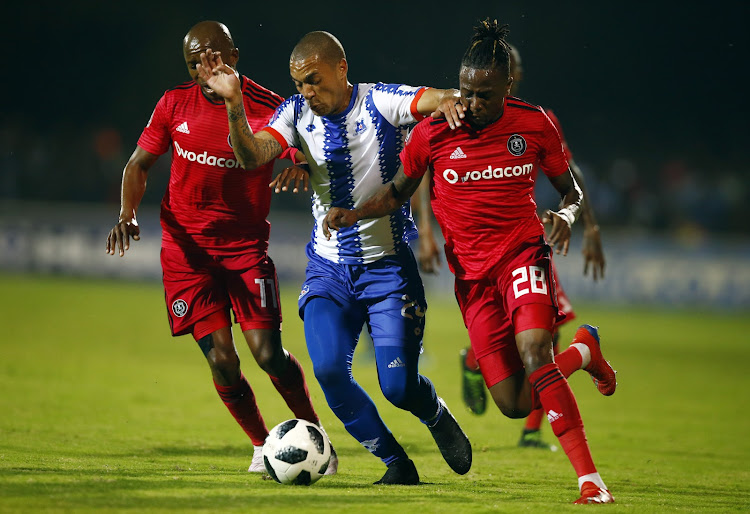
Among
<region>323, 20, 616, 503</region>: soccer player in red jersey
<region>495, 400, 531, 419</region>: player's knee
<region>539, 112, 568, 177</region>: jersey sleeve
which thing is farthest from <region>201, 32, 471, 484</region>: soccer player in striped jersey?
<region>539, 112, 568, 177</region>: jersey sleeve

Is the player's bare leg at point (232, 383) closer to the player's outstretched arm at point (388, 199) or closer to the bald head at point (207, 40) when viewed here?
the player's outstretched arm at point (388, 199)

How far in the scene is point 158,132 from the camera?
611cm

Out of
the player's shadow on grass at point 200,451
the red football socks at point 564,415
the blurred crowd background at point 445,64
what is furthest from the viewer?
the blurred crowd background at point 445,64

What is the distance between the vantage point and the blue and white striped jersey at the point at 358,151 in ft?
18.2

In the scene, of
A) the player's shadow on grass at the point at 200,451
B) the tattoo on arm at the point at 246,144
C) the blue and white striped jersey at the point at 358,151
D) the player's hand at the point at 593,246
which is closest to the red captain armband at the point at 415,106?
the blue and white striped jersey at the point at 358,151

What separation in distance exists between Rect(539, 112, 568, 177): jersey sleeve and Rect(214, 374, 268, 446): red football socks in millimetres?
2332

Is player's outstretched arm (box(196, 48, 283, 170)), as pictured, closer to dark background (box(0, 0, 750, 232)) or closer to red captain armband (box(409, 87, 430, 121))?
red captain armband (box(409, 87, 430, 121))

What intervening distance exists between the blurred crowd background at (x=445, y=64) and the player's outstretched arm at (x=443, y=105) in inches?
569

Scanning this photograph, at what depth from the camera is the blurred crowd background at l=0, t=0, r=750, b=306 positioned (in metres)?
21.2

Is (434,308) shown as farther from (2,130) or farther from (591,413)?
(2,130)

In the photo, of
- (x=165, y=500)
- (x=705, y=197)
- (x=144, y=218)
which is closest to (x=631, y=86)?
(x=705, y=197)

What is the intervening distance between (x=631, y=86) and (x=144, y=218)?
1240 centimetres

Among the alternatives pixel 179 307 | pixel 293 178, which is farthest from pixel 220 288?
pixel 293 178

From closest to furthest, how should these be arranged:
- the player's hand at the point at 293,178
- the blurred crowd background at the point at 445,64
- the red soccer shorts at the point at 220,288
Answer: the player's hand at the point at 293,178 < the red soccer shorts at the point at 220,288 < the blurred crowd background at the point at 445,64
